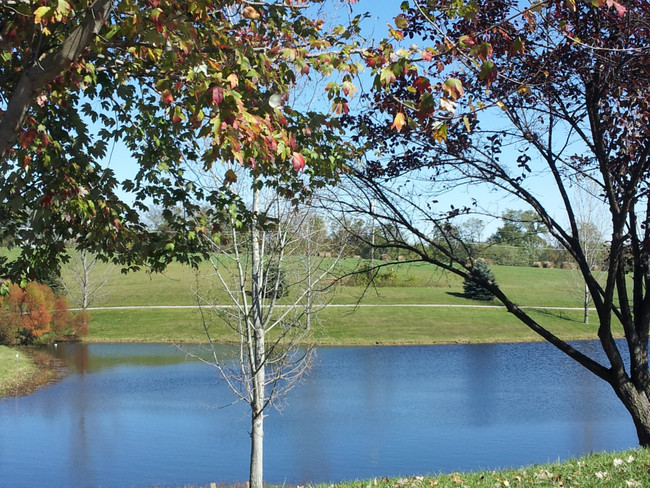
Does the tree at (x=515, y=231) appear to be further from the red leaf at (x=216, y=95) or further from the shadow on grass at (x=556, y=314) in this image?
the shadow on grass at (x=556, y=314)

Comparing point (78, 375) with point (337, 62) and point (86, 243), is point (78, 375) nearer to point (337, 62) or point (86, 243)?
point (86, 243)

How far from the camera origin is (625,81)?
22.2 feet

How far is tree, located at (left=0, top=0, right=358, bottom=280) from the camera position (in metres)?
4.82

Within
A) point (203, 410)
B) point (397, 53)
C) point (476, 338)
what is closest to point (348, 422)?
point (203, 410)

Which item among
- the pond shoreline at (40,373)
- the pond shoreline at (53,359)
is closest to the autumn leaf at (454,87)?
the pond shoreline at (53,359)

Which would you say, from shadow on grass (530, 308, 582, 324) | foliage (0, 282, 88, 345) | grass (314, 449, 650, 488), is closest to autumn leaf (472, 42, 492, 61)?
grass (314, 449, 650, 488)

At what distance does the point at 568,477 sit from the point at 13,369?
74.9ft

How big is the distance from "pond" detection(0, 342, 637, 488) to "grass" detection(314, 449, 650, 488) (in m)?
5.16

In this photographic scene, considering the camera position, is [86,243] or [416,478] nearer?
[416,478]

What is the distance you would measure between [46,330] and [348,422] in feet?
69.4

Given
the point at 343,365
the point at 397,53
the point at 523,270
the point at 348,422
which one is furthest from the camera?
the point at 523,270

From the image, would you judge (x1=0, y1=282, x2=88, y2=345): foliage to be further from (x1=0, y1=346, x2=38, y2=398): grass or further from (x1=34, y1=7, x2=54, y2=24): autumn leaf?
(x1=34, y1=7, x2=54, y2=24): autumn leaf

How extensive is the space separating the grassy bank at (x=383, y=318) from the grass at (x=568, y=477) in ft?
75.1

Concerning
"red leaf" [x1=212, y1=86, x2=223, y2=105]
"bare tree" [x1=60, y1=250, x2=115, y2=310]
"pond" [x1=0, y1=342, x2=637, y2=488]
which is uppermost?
"red leaf" [x1=212, y1=86, x2=223, y2=105]
